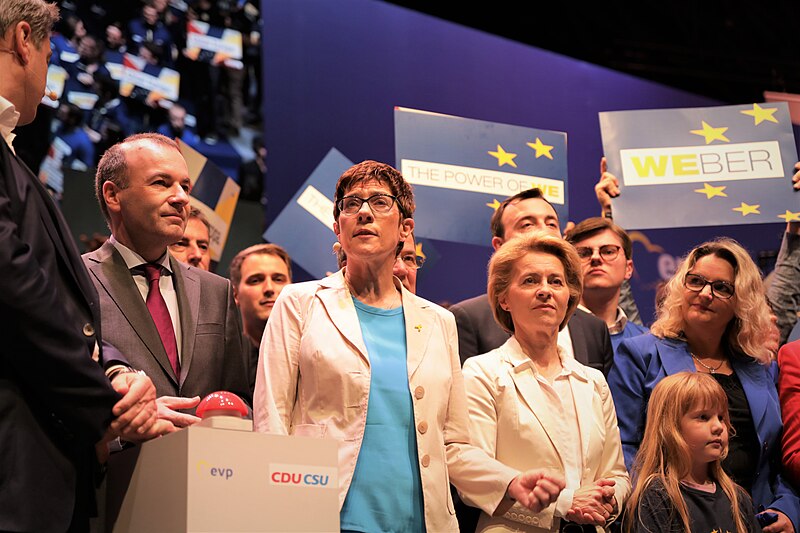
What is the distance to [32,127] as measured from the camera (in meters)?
5.56

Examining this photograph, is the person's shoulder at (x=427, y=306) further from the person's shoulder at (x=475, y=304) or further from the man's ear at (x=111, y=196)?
the man's ear at (x=111, y=196)

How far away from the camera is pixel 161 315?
303cm

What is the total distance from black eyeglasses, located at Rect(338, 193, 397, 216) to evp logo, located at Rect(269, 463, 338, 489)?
3.43 feet

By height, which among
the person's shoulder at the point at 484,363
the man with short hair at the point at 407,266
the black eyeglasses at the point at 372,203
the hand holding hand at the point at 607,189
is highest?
the hand holding hand at the point at 607,189

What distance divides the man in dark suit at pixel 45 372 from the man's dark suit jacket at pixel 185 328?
0.58 metres

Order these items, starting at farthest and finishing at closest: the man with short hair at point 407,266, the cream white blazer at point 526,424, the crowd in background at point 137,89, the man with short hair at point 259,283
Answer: the crowd in background at point 137,89 → the man with short hair at point 259,283 → the man with short hair at point 407,266 → the cream white blazer at point 526,424

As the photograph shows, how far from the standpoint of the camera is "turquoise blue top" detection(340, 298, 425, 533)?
273cm

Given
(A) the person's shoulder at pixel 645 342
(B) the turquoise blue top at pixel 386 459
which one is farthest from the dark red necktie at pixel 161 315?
(A) the person's shoulder at pixel 645 342

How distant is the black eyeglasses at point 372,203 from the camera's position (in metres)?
3.04

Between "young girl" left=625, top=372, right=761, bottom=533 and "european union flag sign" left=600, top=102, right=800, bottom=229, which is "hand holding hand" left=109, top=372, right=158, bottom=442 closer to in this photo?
"young girl" left=625, top=372, right=761, bottom=533

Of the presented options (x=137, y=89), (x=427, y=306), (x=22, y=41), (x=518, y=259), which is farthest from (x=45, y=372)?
(x=137, y=89)

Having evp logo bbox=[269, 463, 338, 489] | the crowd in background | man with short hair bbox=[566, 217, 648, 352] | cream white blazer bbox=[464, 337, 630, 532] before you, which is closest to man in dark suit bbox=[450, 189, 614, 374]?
cream white blazer bbox=[464, 337, 630, 532]

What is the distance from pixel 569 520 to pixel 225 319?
121 cm

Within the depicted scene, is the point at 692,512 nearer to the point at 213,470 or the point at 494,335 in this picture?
the point at 494,335
